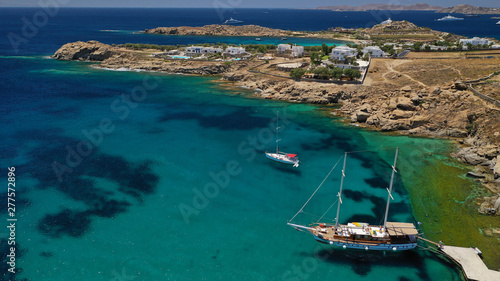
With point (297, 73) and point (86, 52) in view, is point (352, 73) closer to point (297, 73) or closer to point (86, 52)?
point (297, 73)

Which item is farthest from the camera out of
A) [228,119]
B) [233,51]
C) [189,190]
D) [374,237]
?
[233,51]

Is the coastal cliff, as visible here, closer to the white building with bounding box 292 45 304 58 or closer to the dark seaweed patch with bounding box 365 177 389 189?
the white building with bounding box 292 45 304 58

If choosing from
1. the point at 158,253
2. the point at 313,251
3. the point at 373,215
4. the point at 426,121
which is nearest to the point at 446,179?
the point at 373,215

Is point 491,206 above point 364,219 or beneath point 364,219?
above

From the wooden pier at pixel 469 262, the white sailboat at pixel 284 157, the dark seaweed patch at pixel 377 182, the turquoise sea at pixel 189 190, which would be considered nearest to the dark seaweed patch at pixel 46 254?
the turquoise sea at pixel 189 190

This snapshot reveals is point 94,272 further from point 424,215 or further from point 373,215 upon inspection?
point 424,215

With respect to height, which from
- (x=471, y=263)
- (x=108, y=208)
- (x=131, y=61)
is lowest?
(x=471, y=263)

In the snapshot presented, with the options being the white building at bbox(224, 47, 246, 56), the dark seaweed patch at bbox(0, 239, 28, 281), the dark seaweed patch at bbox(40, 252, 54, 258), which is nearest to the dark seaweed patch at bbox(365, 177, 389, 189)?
the dark seaweed patch at bbox(40, 252, 54, 258)

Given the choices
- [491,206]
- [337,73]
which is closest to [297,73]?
[337,73]
